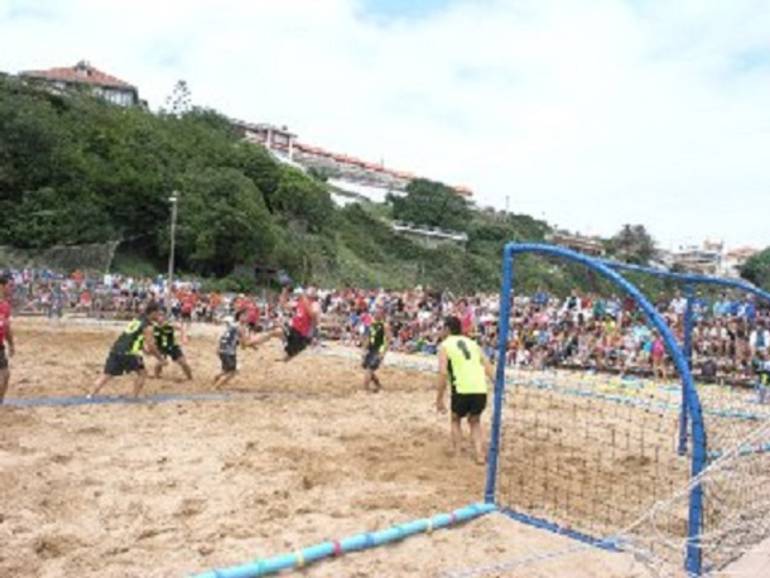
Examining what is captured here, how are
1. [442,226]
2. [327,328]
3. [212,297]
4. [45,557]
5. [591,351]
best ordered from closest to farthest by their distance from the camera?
[45,557], [591,351], [327,328], [212,297], [442,226]

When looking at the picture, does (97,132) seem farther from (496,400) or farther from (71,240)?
(496,400)

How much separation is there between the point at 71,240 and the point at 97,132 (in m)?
12.4

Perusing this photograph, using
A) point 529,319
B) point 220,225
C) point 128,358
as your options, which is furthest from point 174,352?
point 220,225

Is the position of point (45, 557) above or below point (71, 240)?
below

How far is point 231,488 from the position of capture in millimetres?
6305

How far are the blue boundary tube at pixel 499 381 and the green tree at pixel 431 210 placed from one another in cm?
7199

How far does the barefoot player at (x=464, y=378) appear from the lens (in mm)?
7605

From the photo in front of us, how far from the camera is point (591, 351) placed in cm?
1584

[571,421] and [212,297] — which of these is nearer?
[571,421]

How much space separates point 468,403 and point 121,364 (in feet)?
15.7

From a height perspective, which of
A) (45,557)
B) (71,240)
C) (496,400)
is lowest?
(45,557)

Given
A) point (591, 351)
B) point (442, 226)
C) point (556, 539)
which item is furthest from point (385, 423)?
point (442, 226)

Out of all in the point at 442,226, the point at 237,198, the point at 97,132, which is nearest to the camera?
the point at 237,198

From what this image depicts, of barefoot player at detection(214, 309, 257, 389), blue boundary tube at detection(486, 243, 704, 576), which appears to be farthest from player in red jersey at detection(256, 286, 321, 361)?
blue boundary tube at detection(486, 243, 704, 576)
